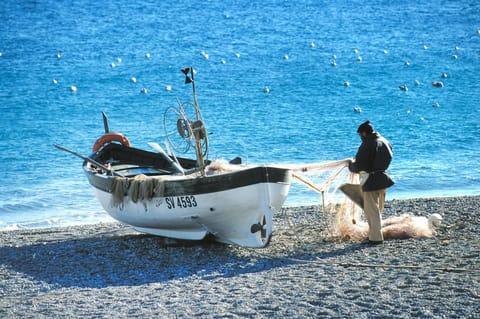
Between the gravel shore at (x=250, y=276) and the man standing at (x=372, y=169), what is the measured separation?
36 cm

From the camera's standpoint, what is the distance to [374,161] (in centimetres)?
1068

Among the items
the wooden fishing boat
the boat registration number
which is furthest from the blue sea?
the boat registration number

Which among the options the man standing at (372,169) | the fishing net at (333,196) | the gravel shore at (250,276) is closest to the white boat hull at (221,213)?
the gravel shore at (250,276)

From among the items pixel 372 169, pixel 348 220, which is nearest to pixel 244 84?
pixel 348 220

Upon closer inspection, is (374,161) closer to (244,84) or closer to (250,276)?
(250,276)

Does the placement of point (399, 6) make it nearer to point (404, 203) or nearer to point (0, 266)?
point (404, 203)

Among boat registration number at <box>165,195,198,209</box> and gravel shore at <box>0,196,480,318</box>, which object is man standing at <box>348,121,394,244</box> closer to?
gravel shore at <box>0,196,480,318</box>

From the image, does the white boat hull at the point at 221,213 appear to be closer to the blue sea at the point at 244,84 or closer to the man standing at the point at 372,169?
the man standing at the point at 372,169

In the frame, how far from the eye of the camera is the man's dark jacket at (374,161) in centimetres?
1063

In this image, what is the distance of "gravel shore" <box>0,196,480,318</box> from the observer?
8.09 m

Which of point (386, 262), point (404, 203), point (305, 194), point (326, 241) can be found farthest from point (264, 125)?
point (386, 262)

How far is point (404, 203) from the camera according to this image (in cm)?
1473

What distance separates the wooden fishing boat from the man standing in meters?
0.98

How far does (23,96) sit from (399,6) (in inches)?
795
